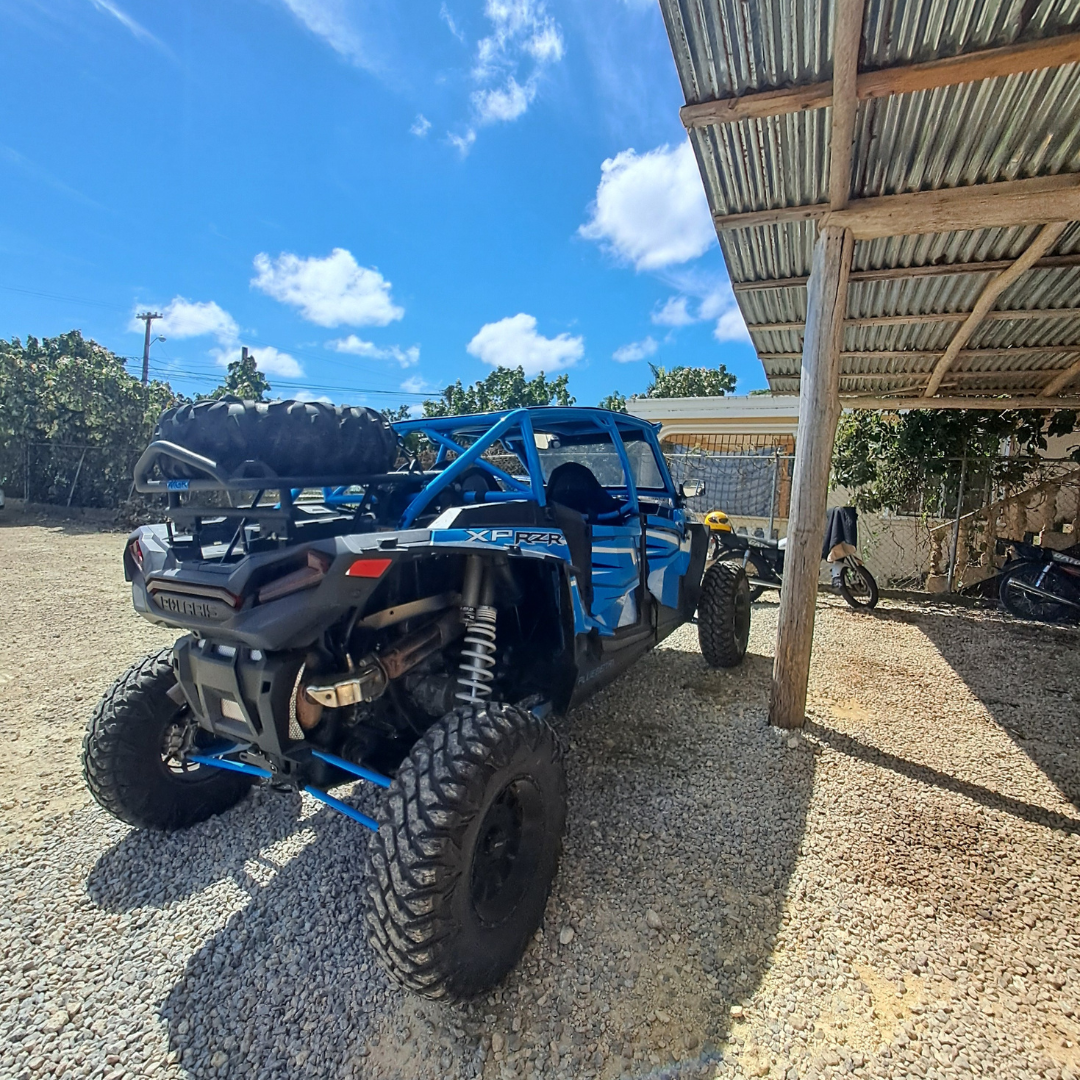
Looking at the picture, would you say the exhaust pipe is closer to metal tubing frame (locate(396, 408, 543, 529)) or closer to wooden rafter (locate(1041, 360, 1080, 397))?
metal tubing frame (locate(396, 408, 543, 529))

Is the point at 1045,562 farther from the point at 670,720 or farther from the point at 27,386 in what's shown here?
the point at 27,386

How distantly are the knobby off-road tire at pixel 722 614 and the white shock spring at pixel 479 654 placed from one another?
9.62 feet

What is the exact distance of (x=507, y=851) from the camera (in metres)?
2.19

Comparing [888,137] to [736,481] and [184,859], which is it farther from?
[736,481]

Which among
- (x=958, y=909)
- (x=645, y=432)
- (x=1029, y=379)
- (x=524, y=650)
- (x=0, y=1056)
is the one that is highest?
(x=1029, y=379)

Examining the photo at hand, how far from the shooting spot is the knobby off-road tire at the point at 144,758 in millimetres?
2488

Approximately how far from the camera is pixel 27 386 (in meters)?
17.7

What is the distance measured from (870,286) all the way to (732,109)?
2.79 m

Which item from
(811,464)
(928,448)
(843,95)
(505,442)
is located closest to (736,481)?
(928,448)

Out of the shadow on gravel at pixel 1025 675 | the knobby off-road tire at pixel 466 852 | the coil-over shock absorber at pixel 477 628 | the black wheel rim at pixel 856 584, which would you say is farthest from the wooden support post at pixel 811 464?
the black wheel rim at pixel 856 584

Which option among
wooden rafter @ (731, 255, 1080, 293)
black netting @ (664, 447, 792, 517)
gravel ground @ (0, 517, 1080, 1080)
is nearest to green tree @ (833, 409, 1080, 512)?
black netting @ (664, 447, 792, 517)

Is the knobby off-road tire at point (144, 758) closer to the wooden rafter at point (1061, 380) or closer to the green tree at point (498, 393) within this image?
the wooden rafter at point (1061, 380)

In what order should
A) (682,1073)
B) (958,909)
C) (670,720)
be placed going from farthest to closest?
(670,720), (958,909), (682,1073)

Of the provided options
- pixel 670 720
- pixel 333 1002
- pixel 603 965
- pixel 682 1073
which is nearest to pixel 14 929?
pixel 333 1002
